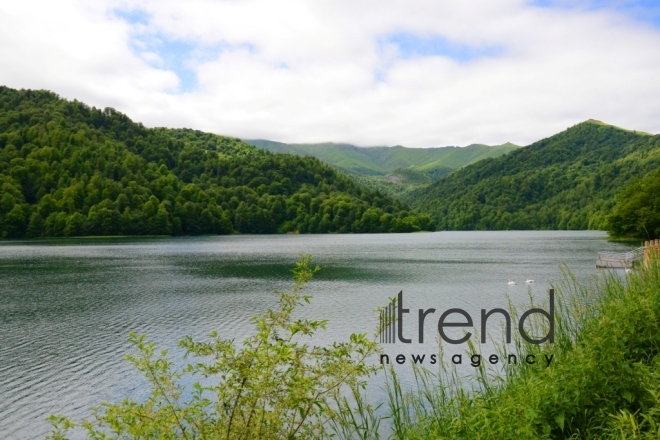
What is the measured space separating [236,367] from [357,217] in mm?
177037

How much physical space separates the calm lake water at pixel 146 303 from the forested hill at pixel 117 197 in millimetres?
75370

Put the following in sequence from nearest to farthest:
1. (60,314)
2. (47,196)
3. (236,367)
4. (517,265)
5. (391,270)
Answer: (236,367)
(60,314)
(391,270)
(517,265)
(47,196)

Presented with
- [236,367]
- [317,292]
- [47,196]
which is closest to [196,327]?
[317,292]

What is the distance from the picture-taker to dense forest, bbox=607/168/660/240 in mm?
77312

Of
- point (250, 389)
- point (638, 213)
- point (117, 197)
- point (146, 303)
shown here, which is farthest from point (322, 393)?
point (117, 197)

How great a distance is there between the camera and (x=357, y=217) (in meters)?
183

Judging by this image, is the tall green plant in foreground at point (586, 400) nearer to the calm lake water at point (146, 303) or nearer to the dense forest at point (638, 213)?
the calm lake water at point (146, 303)

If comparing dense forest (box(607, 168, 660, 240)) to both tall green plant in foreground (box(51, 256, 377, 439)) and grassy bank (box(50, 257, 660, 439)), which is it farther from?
tall green plant in foreground (box(51, 256, 377, 439))

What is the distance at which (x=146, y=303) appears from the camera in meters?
34.9

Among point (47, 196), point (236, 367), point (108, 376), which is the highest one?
point (47, 196)

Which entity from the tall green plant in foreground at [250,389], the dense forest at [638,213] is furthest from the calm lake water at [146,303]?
the dense forest at [638,213]

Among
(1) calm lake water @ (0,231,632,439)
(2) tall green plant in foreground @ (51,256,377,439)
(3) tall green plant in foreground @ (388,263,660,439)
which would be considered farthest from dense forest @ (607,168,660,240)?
(2) tall green plant in foreground @ (51,256,377,439)

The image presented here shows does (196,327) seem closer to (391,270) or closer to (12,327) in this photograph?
(12,327)

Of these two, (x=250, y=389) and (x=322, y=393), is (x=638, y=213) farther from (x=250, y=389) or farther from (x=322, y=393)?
(x=250, y=389)
